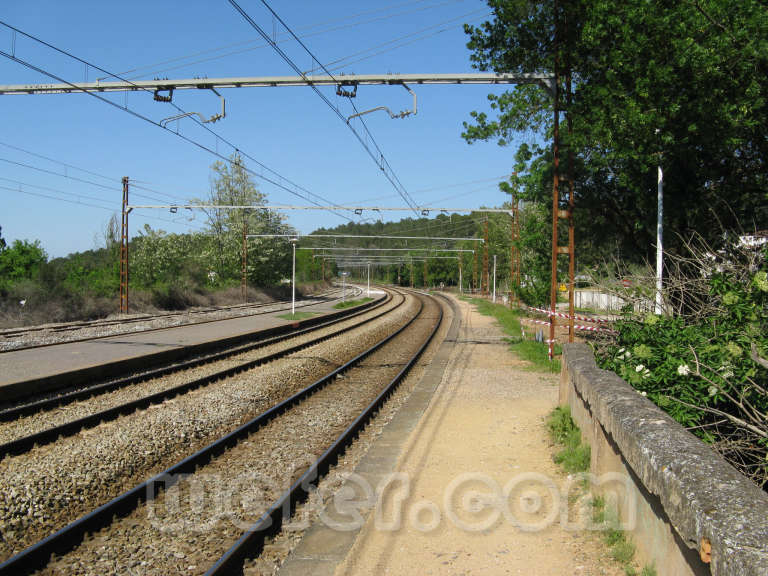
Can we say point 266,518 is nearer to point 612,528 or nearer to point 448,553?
point 448,553

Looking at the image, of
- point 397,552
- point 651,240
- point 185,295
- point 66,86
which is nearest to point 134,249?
point 185,295

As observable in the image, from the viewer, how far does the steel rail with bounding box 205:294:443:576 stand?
4594 mm

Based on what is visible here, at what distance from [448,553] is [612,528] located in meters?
1.25

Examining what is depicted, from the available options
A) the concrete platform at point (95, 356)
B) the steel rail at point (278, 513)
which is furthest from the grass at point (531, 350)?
the concrete platform at point (95, 356)

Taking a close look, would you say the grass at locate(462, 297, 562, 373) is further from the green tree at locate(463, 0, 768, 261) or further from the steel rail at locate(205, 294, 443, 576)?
the steel rail at locate(205, 294, 443, 576)

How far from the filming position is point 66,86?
13062mm

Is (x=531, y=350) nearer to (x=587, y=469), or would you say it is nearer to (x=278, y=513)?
(x=587, y=469)

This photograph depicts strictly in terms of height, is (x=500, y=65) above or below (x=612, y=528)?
above

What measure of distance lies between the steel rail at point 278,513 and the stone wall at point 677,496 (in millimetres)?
2879

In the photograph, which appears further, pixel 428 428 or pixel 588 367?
pixel 428 428

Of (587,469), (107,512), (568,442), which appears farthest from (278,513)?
(568,442)

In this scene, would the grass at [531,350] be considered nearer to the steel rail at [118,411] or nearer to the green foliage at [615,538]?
the steel rail at [118,411]

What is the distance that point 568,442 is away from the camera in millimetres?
7164

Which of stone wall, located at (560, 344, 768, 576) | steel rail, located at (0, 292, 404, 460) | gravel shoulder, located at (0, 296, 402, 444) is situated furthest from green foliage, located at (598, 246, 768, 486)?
gravel shoulder, located at (0, 296, 402, 444)
